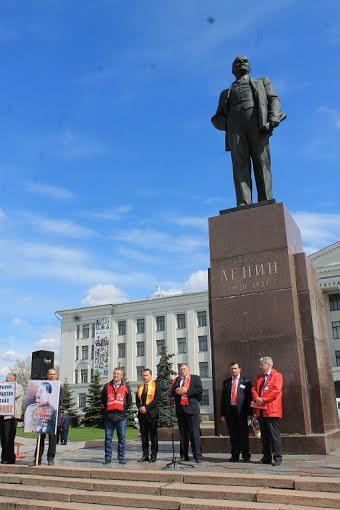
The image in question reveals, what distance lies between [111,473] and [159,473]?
2.39 ft

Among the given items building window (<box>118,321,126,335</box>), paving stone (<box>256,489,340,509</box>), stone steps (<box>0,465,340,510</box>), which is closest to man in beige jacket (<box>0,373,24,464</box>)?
stone steps (<box>0,465,340,510</box>)

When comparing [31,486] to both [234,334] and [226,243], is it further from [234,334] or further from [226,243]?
[226,243]

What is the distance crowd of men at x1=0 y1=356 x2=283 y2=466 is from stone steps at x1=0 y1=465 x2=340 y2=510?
1082 mm

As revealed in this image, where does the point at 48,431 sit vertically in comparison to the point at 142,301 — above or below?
A: below

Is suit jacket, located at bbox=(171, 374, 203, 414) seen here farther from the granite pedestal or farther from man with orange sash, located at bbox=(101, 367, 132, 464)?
man with orange sash, located at bbox=(101, 367, 132, 464)

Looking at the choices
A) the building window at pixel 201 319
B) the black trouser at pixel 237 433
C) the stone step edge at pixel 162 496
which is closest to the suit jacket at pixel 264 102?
the black trouser at pixel 237 433

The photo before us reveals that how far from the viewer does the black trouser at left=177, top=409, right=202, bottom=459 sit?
806cm

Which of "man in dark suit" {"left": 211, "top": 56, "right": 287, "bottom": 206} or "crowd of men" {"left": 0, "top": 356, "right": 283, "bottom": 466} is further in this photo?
"man in dark suit" {"left": 211, "top": 56, "right": 287, "bottom": 206}

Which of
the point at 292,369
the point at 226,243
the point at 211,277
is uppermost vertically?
the point at 226,243

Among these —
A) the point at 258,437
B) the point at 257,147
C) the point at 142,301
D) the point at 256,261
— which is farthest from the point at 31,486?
the point at 142,301

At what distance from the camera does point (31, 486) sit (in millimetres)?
7289

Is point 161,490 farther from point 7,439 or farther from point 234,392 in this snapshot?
point 7,439

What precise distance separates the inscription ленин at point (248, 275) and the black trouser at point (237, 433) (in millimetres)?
2386

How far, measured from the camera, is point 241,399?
7.93 m
